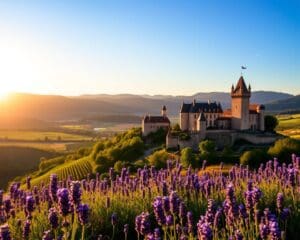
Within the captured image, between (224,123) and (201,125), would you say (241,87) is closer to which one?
(224,123)

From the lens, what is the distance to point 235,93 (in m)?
67.8

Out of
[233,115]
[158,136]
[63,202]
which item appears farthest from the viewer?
[158,136]

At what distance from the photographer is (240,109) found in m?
65.4

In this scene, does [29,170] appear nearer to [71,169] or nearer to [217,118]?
[71,169]

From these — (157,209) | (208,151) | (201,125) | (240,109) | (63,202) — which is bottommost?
(208,151)

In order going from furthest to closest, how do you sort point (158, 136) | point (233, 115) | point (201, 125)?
1. point (158, 136)
2. point (233, 115)
3. point (201, 125)

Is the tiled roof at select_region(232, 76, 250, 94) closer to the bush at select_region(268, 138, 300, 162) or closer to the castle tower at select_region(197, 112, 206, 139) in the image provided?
the castle tower at select_region(197, 112, 206, 139)

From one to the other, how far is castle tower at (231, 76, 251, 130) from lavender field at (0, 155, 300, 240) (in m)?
54.7

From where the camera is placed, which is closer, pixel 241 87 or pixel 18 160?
pixel 241 87

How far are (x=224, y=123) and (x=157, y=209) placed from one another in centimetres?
6279

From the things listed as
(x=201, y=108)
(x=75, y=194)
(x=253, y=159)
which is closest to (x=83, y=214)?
(x=75, y=194)

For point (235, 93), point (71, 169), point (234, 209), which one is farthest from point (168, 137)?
point (234, 209)

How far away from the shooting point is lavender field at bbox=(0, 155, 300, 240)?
514 cm

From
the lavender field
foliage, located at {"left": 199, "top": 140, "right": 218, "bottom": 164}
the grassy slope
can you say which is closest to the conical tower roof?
foliage, located at {"left": 199, "top": 140, "right": 218, "bottom": 164}
